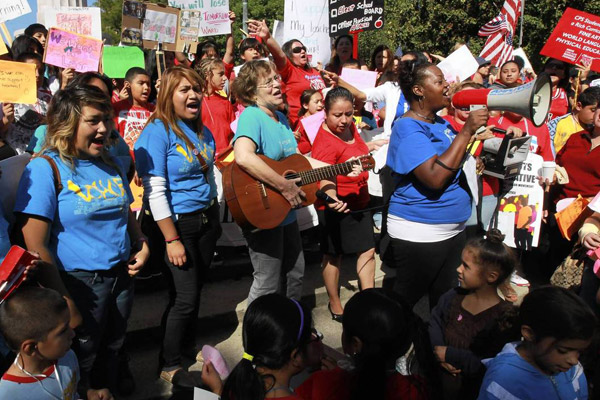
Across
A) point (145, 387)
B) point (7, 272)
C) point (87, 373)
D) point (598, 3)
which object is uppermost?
point (598, 3)

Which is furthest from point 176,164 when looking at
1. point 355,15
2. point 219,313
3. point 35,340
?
point 355,15

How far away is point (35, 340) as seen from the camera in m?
2.06

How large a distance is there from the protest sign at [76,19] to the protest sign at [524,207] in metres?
4.52

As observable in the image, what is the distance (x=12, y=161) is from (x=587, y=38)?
7762 mm

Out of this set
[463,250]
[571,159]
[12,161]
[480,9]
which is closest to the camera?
[12,161]

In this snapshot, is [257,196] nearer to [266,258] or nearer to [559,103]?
[266,258]

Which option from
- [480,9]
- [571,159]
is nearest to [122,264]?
[571,159]

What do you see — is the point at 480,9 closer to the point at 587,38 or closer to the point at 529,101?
the point at 587,38

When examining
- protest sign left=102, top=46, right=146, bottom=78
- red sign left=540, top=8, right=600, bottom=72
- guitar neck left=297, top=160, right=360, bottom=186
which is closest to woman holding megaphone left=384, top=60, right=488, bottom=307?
guitar neck left=297, top=160, right=360, bottom=186

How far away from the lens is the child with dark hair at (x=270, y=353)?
1.89 m

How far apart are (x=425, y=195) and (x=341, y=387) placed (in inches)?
58.7

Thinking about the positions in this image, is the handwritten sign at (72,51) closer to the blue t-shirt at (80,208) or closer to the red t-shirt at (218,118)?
the red t-shirt at (218,118)

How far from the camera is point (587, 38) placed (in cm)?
750

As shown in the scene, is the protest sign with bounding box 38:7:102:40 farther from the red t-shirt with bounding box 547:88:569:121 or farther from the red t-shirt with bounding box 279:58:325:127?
the red t-shirt with bounding box 547:88:569:121
